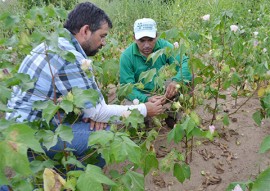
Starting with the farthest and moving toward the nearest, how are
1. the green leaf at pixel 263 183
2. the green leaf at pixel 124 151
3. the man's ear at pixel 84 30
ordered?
the man's ear at pixel 84 30
the green leaf at pixel 124 151
the green leaf at pixel 263 183

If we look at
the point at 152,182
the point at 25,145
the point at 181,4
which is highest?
the point at 181,4

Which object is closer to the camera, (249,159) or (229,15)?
(229,15)

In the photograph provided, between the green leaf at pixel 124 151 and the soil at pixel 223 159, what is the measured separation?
0.97m

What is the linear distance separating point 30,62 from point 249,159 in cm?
159

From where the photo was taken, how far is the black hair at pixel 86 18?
2.21m

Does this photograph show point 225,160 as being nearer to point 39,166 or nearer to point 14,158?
point 39,166

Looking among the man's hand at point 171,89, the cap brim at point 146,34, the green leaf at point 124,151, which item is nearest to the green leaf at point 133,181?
the green leaf at point 124,151

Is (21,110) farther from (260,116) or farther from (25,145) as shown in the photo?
(260,116)

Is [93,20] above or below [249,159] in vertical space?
above

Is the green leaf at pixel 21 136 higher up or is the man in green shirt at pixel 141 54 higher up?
the man in green shirt at pixel 141 54

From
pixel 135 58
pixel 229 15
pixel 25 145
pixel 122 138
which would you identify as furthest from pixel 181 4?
pixel 25 145

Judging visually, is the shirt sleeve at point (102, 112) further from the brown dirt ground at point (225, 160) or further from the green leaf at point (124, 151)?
the green leaf at point (124, 151)

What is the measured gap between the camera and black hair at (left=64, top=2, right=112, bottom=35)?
2213 millimetres

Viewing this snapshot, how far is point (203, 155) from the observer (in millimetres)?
2508
